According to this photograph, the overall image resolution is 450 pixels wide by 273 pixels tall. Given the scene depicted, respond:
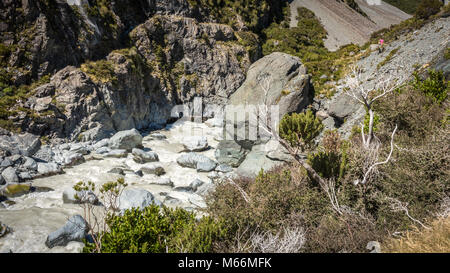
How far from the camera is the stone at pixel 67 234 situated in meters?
5.69

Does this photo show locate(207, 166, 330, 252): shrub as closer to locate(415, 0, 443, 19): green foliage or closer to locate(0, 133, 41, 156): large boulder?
locate(0, 133, 41, 156): large boulder

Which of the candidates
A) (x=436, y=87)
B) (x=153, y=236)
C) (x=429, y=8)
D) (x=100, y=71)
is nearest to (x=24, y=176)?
(x=153, y=236)

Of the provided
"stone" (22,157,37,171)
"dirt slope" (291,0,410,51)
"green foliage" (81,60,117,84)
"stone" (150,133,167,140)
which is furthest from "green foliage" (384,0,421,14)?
"stone" (22,157,37,171)

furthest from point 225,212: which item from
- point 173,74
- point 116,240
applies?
point 173,74

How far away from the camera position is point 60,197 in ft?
27.0

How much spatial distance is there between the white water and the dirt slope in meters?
36.9

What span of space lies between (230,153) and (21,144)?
10710mm

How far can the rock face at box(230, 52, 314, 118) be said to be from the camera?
18.0m

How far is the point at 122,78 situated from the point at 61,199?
11617mm

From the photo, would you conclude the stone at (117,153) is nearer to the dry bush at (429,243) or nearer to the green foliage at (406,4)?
the dry bush at (429,243)

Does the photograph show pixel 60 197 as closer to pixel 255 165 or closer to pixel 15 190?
pixel 15 190

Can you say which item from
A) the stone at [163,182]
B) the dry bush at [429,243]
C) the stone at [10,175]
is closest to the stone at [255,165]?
the stone at [163,182]
